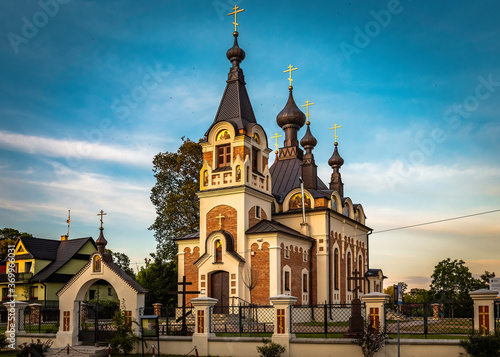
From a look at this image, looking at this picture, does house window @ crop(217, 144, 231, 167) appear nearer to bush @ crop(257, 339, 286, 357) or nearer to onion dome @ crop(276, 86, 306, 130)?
onion dome @ crop(276, 86, 306, 130)

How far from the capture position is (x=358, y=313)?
15250 millimetres

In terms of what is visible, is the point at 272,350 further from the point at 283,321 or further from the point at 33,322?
the point at 33,322

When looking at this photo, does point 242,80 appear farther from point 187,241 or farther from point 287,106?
point 187,241

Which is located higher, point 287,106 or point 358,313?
point 287,106

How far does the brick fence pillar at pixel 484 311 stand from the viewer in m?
12.9

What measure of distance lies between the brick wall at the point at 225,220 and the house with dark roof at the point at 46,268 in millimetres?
14429

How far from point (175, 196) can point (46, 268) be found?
12177 mm

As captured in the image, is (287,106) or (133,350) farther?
(287,106)

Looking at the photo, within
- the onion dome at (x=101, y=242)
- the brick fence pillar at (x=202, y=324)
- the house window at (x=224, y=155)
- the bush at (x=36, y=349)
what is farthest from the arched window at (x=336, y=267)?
the bush at (x=36, y=349)

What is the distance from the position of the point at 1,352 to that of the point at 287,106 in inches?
874

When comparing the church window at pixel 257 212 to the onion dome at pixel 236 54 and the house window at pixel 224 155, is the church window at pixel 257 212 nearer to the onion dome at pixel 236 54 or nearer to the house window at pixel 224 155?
the house window at pixel 224 155

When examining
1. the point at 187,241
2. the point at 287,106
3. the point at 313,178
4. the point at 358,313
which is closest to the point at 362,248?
the point at 313,178

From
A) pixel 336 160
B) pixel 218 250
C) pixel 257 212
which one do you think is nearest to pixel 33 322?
pixel 218 250

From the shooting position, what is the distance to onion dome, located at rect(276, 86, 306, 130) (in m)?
34.2
